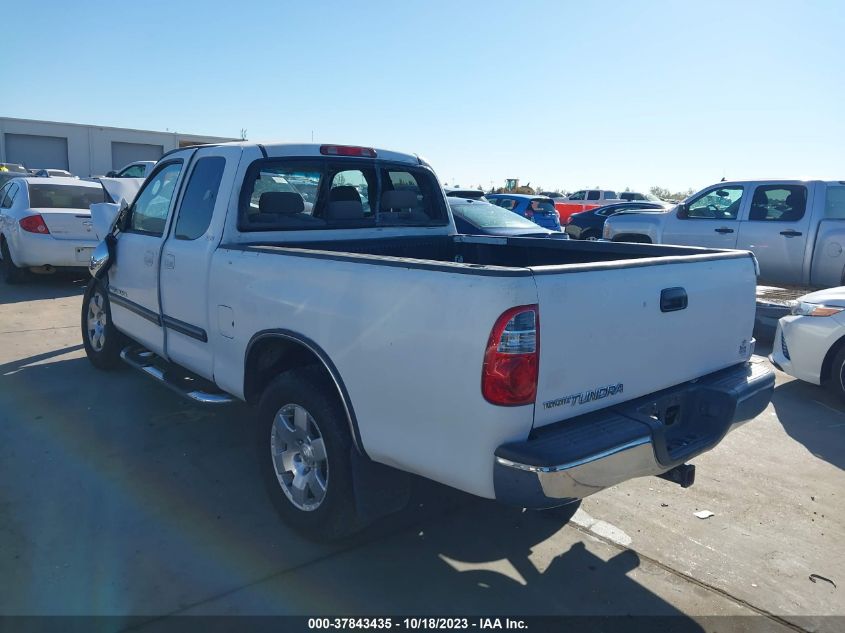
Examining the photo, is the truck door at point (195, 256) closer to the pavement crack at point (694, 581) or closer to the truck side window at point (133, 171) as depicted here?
the pavement crack at point (694, 581)

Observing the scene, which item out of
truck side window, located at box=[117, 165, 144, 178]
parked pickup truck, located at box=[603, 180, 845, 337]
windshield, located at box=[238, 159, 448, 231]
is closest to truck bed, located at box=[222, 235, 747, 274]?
windshield, located at box=[238, 159, 448, 231]

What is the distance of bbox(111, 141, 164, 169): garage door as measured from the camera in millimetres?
41406

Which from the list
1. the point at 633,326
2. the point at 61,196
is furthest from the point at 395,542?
the point at 61,196

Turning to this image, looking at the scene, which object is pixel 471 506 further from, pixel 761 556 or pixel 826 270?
pixel 826 270

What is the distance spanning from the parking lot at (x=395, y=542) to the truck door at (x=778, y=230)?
4856 millimetres

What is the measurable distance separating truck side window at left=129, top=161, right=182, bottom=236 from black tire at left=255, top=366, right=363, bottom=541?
6.28 ft

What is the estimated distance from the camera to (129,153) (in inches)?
1646

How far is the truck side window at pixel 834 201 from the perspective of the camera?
8.98 metres

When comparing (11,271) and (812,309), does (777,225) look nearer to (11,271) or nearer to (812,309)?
(812,309)

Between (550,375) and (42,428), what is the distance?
4.01 m

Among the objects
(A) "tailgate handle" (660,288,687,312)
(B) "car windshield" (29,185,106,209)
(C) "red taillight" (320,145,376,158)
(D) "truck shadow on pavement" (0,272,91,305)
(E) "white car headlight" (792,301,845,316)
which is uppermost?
(C) "red taillight" (320,145,376,158)

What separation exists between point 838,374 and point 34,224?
1026cm

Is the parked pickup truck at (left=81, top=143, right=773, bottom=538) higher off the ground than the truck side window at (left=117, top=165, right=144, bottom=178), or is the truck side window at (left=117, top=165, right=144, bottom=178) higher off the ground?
the truck side window at (left=117, top=165, right=144, bottom=178)

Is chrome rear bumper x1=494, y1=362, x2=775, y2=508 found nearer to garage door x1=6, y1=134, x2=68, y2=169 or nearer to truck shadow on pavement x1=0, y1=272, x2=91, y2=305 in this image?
truck shadow on pavement x1=0, y1=272, x2=91, y2=305
